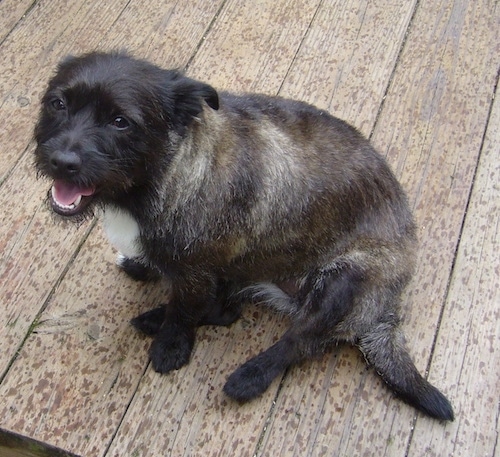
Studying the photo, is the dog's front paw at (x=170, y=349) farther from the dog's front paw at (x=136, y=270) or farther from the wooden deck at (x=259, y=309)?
the dog's front paw at (x=136, y=270)

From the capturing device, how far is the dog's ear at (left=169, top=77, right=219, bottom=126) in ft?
7.19

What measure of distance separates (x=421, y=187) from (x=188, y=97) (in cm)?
138

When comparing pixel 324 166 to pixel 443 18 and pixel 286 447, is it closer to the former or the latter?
pixel 286 447

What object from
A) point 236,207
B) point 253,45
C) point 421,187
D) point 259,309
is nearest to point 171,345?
point 259,309

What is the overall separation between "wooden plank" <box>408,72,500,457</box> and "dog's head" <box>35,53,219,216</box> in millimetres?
1317

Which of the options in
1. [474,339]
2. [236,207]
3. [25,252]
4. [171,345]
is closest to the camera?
[236,207]

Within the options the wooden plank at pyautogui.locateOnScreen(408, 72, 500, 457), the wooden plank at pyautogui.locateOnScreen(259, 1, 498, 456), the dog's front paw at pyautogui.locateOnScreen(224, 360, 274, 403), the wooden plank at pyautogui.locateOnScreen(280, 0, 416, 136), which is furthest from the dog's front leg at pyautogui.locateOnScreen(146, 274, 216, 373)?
the wooden plank at pyautogui.locateOnScreen(280, 0, 416, 136)

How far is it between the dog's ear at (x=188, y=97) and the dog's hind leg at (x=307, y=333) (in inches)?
30.8

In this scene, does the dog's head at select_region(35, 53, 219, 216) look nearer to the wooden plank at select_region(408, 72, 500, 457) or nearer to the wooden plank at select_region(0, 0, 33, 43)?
the wooden plank at select_region(408, 72, 500, 457)

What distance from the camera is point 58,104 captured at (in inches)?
85.7

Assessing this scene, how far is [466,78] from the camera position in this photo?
359 cm

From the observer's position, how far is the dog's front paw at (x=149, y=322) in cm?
272

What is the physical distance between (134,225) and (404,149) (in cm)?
146

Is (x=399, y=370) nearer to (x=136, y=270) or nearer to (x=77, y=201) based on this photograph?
(x=136, y=270)
